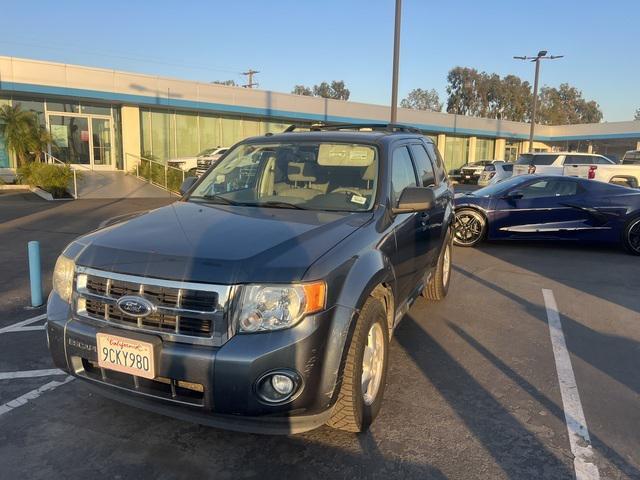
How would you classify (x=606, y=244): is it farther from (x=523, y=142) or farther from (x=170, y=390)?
(x=523, y=142)

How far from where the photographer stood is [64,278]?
3.10 m

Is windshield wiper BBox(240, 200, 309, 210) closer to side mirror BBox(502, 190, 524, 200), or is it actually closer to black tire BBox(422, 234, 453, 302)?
black tire BBox(422, 234, 453, 302)

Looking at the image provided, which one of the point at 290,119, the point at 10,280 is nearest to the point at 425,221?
the point at 10,280

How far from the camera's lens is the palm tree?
19.2m

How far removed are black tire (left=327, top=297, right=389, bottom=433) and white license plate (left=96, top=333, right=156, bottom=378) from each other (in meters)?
1.02

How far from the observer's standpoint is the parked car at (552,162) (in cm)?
2002

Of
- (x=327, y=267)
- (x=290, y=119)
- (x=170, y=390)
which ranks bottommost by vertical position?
(x=170, y=390)

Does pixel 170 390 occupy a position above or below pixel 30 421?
above

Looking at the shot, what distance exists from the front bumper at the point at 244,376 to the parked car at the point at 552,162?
19154 mm

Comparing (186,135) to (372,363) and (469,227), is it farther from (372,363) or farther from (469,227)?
(372,363)

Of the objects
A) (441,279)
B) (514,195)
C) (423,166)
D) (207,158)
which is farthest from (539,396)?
(207,158)

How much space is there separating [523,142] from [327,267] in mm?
51635

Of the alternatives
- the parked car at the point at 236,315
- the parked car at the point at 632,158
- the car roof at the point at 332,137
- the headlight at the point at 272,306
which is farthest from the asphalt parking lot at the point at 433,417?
the parked car at the point at 632,158

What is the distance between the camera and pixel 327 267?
278cm
